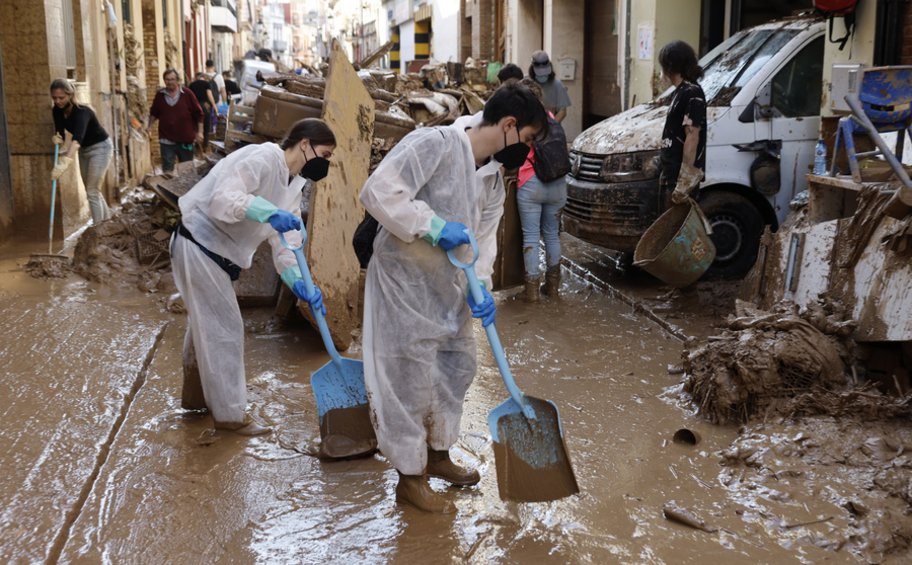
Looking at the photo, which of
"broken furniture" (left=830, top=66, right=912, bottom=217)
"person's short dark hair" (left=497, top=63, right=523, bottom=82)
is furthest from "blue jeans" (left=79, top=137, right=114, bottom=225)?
"broken furniture" (left=830, top=66, right=912, bottom=217)

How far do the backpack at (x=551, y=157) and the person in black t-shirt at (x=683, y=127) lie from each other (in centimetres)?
78

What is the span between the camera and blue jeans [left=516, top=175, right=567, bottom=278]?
7.63 m

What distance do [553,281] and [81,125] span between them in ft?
17.4

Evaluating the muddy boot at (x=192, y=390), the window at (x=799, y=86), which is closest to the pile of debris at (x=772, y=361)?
the muddy boot at (x=192, y=390)

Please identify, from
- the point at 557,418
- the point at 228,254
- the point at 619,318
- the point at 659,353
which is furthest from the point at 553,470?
the point at 619,318

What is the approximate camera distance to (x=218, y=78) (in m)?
20.8

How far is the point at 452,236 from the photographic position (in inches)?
150

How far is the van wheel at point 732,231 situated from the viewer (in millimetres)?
7914

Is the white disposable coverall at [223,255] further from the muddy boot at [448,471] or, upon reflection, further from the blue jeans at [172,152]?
the blue jeans at [172,152]

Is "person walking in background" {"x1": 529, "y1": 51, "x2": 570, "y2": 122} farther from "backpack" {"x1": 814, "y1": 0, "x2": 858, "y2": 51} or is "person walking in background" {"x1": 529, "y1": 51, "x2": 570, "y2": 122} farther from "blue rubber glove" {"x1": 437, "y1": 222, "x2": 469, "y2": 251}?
"blue rubber glove" {"x1": 437, "y1": 222, "x2": 469, "y2": 251}

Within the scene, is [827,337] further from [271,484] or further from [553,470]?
[271,484]

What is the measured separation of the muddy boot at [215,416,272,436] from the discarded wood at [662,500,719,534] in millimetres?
2122

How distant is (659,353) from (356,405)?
2.60 m

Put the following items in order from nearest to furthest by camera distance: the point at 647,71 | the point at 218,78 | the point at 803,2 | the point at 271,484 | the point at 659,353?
the point at 271,484 < the point at 659,353 < the point at 803,2 < the point at 647,71 < the point at 218,78
